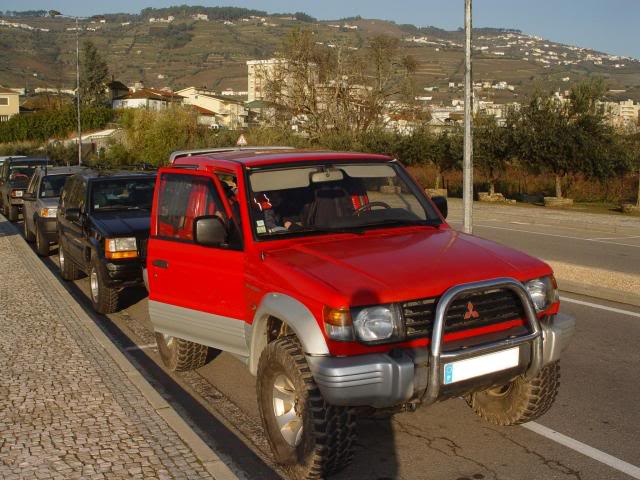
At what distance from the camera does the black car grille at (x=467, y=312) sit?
14.3 ft

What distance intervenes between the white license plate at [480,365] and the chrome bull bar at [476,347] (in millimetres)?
39

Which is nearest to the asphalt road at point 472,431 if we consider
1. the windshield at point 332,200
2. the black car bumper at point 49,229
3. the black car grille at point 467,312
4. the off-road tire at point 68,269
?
the black car grille at point 467,312

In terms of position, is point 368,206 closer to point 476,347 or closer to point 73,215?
point 476,347

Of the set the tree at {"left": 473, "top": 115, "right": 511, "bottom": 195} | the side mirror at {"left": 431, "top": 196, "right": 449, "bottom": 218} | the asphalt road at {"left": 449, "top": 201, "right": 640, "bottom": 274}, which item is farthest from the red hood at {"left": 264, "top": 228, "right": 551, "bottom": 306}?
the tree at {"left": 473, "top": 115, "right": 511, "bottom": 195}

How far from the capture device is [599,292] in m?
10.2

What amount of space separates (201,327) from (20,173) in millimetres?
20944

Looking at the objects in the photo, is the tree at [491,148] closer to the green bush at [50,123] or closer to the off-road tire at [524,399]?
the off-road tire at [524,399]

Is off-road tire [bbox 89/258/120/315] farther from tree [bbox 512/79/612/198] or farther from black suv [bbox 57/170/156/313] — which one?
tree [bbox 512/79/612/198]

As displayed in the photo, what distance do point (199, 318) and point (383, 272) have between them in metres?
1.89

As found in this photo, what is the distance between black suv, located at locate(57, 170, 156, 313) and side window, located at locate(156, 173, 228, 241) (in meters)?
3.22

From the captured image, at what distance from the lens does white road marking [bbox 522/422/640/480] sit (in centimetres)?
474

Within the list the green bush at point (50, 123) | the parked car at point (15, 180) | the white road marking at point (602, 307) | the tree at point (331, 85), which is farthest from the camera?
the green bush at point (50, 123)

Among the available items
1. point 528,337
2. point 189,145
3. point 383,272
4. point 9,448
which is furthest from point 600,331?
point 189,145

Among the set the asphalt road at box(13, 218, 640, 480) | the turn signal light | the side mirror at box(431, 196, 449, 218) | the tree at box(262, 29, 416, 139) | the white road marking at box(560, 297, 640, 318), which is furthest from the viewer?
the tree at box(262, 29, 416, 139)
